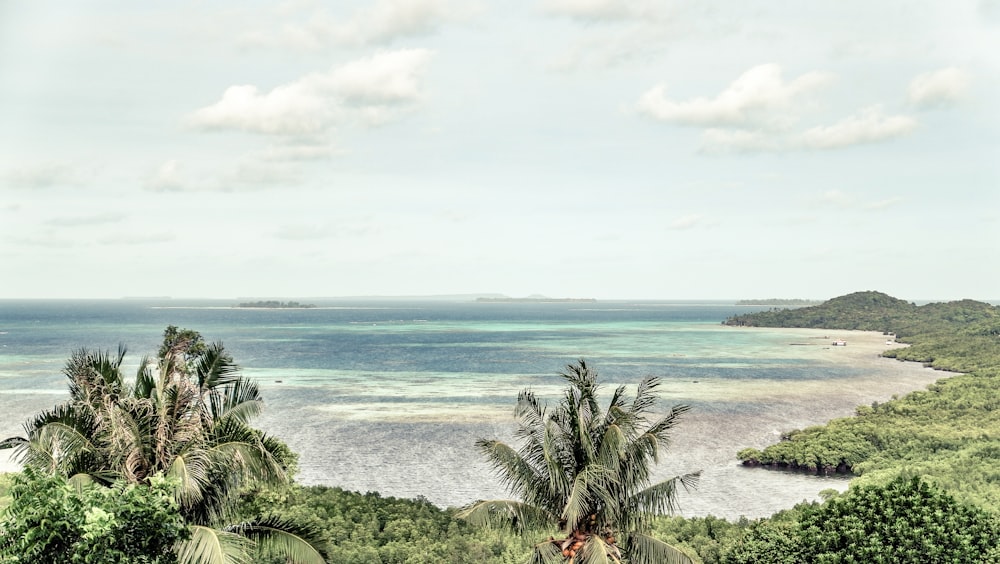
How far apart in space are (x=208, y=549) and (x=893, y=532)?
1592 centimetres

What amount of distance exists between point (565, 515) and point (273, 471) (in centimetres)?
584

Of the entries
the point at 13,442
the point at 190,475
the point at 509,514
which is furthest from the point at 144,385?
the point at 509,514

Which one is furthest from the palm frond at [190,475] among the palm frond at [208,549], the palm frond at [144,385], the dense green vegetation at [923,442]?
the dense green vegetation at [923,442]

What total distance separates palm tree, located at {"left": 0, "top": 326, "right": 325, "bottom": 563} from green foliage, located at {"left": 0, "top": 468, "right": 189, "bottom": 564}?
1476mm

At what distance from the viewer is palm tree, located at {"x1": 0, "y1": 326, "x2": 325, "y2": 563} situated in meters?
14.0

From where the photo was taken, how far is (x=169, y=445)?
47.0 ft

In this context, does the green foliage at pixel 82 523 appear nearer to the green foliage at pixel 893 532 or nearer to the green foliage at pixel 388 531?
the green foliage at pixel 388 531

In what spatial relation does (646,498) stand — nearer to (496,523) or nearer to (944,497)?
(496,523)

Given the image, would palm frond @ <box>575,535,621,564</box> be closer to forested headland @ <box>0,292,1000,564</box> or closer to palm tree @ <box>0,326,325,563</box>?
forested headland @ <box>0,292,1000,564</box>

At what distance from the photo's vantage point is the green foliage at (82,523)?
10922 mm

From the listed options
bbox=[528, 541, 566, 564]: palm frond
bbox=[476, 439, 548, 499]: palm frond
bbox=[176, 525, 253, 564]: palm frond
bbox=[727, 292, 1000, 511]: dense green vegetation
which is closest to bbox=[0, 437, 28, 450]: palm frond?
bbox=[176, 525, 253, 564]: palm frond

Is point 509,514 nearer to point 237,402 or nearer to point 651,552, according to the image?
point 651,552

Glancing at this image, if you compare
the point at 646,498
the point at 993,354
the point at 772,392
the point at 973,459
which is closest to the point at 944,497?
the point at 646,498

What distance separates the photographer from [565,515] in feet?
49.9
